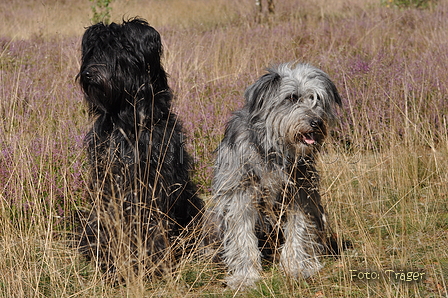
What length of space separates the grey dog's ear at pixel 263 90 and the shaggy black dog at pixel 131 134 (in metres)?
0.62

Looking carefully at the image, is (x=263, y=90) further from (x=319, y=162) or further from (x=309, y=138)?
(x=319, y=162)

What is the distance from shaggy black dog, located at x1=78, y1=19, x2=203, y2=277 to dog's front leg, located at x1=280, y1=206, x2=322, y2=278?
72 centimetres

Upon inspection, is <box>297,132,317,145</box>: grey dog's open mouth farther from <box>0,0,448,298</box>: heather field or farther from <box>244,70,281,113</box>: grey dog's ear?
<box>0,0,448,298</box>: heather field

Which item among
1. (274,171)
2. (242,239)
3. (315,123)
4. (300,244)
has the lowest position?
(300,244)

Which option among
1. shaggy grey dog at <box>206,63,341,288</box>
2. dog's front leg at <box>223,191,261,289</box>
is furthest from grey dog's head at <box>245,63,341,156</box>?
dog's front leg at <box>223,191,261,289</box>

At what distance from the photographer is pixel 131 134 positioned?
354 cm

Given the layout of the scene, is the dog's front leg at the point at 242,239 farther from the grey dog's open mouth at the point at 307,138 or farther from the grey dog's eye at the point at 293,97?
the grey dog's eye at the point at 293,97

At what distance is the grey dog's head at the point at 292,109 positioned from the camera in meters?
3.26

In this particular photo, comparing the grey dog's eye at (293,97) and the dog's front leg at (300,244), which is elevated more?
the grey dog's eye at (293,97)

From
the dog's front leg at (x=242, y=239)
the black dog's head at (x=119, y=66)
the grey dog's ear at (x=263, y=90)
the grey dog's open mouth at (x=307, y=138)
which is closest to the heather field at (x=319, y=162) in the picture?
the dog's front leg at (x=242, y=239)

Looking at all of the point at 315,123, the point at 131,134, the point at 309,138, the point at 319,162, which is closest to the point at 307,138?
the point at 309,138

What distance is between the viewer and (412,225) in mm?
4133

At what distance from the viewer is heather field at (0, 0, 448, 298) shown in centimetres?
330

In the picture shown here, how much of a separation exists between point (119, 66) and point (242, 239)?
1.40 metres
